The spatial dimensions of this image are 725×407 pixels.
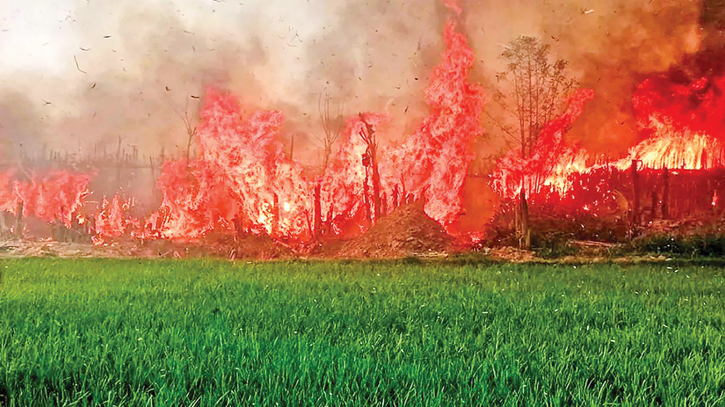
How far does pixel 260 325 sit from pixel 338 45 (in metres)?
8.24

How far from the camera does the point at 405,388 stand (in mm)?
2406

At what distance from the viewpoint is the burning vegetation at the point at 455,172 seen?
11.2 meters

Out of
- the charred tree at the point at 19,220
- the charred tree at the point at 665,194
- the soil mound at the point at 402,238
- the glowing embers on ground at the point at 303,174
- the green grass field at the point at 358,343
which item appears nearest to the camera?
the green grass field at the point at 358,343

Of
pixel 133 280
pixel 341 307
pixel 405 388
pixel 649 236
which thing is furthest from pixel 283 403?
pixel 649 236

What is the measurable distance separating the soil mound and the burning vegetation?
31mm

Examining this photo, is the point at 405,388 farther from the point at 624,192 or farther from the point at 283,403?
the point at 624,192

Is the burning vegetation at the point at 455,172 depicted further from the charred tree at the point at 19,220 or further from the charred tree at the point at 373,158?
the charred tree at the point at 19,220

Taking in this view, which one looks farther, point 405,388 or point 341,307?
point 341,307

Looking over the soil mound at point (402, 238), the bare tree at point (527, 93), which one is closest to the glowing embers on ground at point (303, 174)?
the soil mound at point (402, 238)

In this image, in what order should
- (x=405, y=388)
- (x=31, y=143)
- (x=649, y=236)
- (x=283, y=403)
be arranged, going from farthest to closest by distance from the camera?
(x=31, y=143), (x=649, y=236), (x=405, y=388), (x=283, y=403)

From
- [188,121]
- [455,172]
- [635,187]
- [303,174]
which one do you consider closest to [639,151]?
[635,187]

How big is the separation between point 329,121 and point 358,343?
8.52 meters

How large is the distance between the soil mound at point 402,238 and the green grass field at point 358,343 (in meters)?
4.38

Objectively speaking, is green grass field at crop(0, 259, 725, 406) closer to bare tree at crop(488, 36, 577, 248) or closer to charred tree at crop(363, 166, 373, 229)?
charred tree at crop(363, 166, 373, 229)
